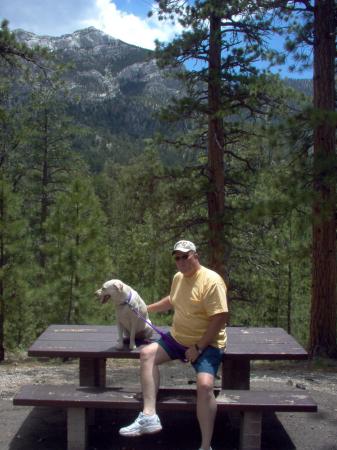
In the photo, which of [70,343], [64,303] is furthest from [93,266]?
[70,343]

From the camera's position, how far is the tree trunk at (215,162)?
11523 millimetres

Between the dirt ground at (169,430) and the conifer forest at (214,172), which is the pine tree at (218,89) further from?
the dirt ground at (169,430)

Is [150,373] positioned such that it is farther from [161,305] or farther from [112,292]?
[161,305]

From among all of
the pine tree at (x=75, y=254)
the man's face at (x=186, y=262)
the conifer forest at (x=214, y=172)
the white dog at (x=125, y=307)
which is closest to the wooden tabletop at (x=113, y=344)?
the white dog at (x=125, y=307)

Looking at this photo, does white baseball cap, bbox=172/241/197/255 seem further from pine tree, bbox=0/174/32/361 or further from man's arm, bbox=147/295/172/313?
pine tree, bbox=0/174/32/361

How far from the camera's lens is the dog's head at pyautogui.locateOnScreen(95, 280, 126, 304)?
170 inches

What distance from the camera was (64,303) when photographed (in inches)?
606

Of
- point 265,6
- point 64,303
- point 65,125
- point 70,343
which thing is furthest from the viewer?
point 65,125

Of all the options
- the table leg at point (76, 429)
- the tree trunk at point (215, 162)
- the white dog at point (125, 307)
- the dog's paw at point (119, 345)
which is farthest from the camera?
the tree trunk at point (215, 162)

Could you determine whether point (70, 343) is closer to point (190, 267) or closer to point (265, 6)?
point (190, 267)

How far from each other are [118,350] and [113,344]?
239 mm

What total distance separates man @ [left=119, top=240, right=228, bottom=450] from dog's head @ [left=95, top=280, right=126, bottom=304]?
43cm

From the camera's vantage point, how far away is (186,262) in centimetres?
427

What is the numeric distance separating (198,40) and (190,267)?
819cm
